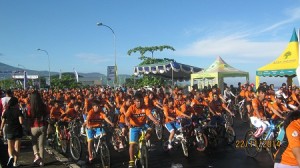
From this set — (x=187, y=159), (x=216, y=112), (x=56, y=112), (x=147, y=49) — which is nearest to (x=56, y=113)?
(x=56, y=112)

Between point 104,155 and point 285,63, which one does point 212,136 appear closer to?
point 104,155

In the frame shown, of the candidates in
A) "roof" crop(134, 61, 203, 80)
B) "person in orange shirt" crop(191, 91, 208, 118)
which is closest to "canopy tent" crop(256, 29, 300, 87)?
"roof" crop(134, 61, 203, 80)

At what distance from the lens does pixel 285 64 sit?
2231 cm

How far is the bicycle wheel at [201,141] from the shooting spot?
34.1 feet

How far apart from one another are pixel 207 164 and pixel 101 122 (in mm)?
2979

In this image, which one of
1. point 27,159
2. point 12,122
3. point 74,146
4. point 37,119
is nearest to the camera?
point 37,119

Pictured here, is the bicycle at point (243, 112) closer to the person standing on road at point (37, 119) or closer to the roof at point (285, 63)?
the roof at point (285, 63)

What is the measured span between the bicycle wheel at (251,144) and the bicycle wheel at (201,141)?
1275mm

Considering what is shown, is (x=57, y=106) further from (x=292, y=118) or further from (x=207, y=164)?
(x=292, y=118)

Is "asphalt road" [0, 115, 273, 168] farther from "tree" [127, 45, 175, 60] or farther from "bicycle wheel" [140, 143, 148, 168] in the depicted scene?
"tree" [127, 45, 175, 60]

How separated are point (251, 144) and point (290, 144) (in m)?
6.62

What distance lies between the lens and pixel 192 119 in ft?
35.9

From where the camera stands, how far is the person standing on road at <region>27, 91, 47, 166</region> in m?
8.33

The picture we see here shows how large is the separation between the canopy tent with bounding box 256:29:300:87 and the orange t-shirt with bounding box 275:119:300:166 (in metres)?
19.2
